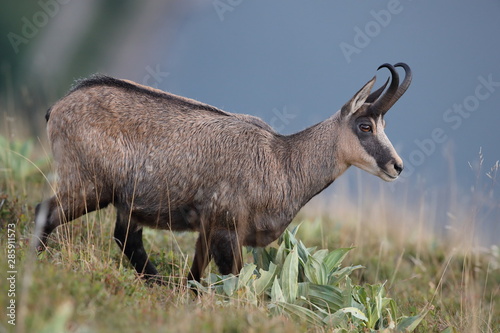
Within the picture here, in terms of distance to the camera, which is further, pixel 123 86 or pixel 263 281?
pixel 123 86

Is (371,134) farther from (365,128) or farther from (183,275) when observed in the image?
(183,275)

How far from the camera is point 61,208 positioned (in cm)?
658

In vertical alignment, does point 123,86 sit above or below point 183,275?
above

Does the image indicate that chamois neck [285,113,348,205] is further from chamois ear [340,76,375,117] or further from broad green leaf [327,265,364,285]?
broad green leaf [327,265,364,285]

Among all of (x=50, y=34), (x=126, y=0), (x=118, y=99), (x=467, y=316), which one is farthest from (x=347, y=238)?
(x=126, y=0)

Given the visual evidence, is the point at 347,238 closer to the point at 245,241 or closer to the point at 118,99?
the point at 245,241

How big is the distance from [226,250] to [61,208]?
1765 millimetres

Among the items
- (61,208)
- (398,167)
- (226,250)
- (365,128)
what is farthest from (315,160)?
(61,208)

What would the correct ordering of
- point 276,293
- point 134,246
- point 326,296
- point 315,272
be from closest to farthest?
point 276,293 → point 326,296 → point 315,272 → point 134,246

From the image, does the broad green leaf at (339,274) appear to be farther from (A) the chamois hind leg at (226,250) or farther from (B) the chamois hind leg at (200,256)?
(B) the chamois hind leg at (200,256)

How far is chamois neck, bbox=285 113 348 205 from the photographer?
7000mm

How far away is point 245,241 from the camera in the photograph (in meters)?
6.75

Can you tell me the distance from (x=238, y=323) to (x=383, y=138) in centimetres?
319

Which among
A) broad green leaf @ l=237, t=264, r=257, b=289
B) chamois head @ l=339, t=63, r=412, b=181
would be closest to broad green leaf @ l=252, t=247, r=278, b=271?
broad green leaf @ l=237, t=264, r=257, b=289
